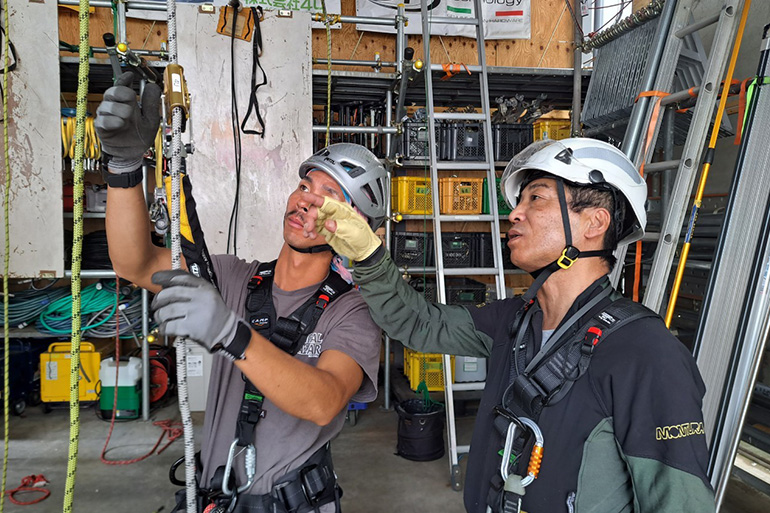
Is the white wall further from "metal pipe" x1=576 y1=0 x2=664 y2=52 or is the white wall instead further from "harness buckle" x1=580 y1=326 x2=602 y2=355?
"harness buckle" x1=580 y1=326 x2=602 y2=355

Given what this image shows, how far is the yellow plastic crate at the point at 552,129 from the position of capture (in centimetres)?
512

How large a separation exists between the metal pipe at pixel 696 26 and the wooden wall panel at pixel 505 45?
9.74 feet

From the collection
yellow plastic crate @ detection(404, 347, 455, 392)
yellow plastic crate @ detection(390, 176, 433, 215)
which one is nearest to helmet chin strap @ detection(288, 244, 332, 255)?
yellow plastic crate @ detection(404, 347, 455, 392)

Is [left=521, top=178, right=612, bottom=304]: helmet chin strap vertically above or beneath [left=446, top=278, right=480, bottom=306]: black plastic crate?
above

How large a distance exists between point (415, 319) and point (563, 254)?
551 mm

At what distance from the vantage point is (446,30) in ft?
18.8

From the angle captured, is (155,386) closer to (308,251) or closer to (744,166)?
(308,251)

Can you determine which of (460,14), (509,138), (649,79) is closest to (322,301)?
(649,79)

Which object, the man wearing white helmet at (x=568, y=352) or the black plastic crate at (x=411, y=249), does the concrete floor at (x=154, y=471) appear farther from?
the man wearing white helmet at (x=568, y=352)

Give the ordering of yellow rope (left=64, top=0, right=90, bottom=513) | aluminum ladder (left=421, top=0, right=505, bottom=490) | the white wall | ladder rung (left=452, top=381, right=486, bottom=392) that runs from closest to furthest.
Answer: yellow rope (left=64, top=0, right=90, bottom=513)
aluminum ladder (left=421, top=0, right=505, bottom=490)
ladder rung (left=452, top=381, right=486, bottom=392)
the white wall

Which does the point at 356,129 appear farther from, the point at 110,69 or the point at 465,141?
the point at 110,69

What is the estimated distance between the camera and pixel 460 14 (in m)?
5.66

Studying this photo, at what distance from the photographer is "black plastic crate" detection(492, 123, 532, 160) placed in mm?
5113

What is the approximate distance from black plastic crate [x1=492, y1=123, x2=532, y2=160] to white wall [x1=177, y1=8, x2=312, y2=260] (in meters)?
1.94
